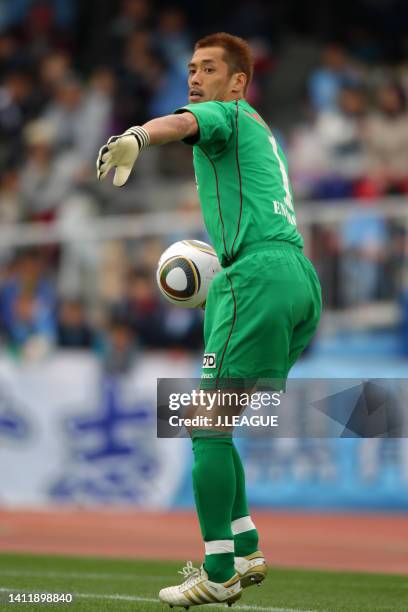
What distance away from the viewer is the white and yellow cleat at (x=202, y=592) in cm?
550

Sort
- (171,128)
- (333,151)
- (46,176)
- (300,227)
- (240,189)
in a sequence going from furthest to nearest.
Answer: (46,176) < (333,151) < (300,227) < (240,189) < (171,128)

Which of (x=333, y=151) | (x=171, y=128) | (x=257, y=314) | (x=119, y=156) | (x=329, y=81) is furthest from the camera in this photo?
(x=329, y=81)

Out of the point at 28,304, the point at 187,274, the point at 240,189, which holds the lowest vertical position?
the point at 187,274

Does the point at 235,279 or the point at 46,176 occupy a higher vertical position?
the point at 46,176

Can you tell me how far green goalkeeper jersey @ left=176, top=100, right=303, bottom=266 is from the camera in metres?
5.70

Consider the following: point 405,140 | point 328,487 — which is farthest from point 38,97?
point 328,487

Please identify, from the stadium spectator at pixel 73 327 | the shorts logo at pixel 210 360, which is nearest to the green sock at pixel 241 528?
the shorts logo at pixel 210 360

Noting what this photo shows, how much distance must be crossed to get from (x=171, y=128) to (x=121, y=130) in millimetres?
11619

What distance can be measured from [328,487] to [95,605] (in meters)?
7.24

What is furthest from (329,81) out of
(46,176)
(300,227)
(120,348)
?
(120,348)

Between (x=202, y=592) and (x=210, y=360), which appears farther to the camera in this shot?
(x=210, y=360)

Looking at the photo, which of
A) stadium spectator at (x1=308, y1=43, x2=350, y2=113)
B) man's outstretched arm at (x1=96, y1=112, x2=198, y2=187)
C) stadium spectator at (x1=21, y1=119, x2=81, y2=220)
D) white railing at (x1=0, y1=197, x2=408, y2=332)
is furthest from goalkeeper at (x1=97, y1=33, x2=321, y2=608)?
stadium spectator at (x1=21, y1=119, x2=81, y2=220)

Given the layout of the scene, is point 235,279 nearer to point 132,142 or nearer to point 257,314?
point 257,314

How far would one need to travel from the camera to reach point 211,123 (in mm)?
5367
